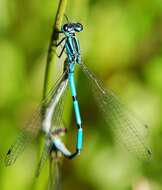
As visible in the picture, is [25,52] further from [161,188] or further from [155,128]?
[161,188]

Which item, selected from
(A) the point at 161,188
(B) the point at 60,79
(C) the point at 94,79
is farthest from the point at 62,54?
(A) the point at 161,188

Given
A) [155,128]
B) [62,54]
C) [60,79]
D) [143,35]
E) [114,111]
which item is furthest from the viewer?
[143,35]

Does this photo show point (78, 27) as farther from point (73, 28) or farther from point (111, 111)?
point (111, 111)

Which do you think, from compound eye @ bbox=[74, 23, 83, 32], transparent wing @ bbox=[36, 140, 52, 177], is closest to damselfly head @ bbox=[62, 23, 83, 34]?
compound eye @ bbox=[74, 23, 83, 32]

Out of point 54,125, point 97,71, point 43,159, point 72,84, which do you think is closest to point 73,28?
point 72,84

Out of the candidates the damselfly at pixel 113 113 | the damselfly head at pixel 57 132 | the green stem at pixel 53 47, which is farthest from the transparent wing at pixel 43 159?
the damselfly at pixel 113 113
